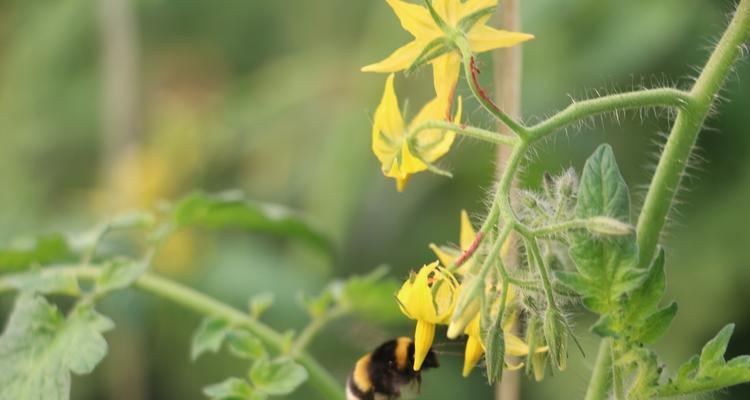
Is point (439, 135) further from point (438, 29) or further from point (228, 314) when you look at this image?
point (228, 314)

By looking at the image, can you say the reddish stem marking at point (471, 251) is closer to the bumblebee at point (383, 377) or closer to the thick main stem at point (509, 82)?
the bumblebee at point (383, 377)

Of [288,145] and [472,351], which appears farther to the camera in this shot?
[288,145]

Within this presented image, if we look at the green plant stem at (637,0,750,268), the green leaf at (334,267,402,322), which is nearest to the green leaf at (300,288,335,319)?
the green leaf at (334,267,402,322)

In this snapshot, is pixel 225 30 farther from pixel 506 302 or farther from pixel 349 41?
pixel 506 302

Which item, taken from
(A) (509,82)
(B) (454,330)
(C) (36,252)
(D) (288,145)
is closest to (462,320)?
(B) (454,330)


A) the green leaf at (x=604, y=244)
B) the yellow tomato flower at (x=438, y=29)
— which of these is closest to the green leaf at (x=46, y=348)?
the yellow tomato flower at (x=438, y=29)
